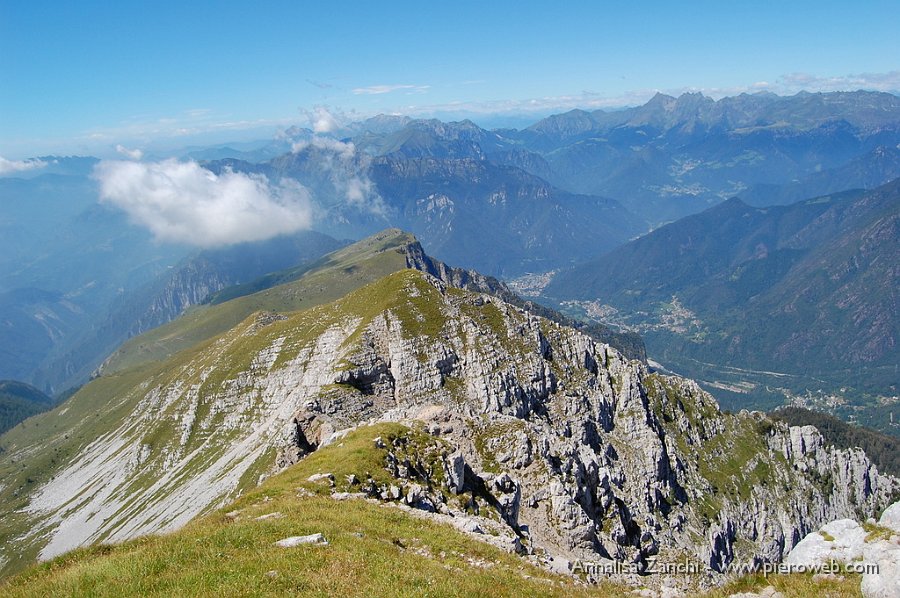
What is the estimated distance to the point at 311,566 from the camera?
21.5 m

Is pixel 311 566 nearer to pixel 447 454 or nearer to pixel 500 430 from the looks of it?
pixel 447 454

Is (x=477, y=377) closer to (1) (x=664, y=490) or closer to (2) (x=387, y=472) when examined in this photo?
(1) (x=664, y=490)

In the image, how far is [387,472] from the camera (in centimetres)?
4747

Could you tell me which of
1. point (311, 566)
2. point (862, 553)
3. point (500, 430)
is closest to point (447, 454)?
point (500, 430)

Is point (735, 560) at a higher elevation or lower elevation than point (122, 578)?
lower

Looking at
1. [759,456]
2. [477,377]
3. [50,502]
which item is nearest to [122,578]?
[477,377]

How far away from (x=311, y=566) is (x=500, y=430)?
52.8 meters

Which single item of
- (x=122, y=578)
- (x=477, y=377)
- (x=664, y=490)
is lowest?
(x=664, y=490)

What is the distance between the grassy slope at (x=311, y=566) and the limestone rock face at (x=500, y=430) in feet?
113

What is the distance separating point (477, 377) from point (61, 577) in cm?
9974

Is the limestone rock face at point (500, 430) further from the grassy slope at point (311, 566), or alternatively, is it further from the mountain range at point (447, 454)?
the grassy slope at point (311, 566)

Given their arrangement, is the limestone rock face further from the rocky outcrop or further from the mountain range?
the rocky outcrop

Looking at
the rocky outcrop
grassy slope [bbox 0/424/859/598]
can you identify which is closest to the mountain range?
grassy slope [bbox 0/424/859/598]

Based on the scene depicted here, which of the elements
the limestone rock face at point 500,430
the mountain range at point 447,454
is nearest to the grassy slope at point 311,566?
the mountain range at point 447,454
